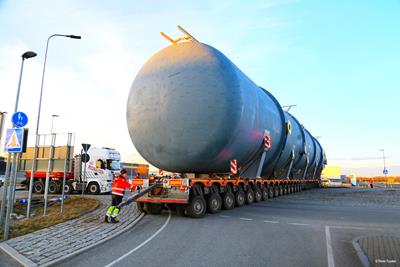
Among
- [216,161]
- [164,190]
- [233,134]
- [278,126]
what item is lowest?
[164,190]

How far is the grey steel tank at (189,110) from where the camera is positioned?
9.16 meters

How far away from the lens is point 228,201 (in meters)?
11.4

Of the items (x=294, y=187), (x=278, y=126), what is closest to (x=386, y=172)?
(x=294, y=187)

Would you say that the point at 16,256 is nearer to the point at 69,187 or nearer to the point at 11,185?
the point at 11,185

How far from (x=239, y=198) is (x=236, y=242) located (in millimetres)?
6066

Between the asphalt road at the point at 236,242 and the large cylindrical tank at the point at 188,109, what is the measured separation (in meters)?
2.00

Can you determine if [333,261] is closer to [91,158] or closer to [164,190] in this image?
[164,190]

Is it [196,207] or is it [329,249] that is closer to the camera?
[329,249]

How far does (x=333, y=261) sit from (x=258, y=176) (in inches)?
326

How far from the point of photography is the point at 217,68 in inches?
374

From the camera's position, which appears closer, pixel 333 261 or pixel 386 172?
pixel 333 261

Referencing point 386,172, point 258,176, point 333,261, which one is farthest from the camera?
point 386,172

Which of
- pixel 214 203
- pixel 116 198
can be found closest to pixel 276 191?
pixel 214 203

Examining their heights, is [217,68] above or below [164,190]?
above
